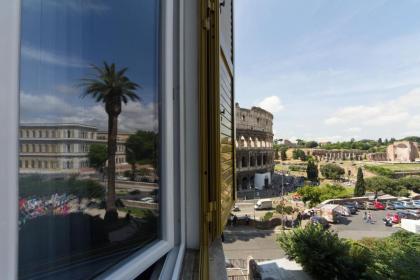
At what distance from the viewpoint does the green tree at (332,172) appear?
30.3 metres

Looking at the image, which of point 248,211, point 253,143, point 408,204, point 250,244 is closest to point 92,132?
point 250,244

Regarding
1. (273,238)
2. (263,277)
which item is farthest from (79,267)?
(273,238)

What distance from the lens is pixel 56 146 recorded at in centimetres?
47

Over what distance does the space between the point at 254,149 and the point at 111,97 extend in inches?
868

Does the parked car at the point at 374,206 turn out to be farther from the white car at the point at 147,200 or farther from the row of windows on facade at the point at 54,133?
the row of windows on facade at the point at 54,133

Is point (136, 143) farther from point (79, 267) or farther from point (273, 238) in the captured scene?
point (273, 238)

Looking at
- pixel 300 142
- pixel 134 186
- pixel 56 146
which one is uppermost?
pixel 300 142

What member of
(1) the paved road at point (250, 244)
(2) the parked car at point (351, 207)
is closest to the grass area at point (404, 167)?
(2) the parked car at point (351, 207)

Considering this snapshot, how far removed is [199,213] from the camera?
4.11 feet

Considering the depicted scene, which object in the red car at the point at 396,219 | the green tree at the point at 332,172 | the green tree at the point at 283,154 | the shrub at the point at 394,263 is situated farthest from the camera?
the green tree at the point at 283,154

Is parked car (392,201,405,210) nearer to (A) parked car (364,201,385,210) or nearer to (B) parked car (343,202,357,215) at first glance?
(A) parked car (364,201,385,210)

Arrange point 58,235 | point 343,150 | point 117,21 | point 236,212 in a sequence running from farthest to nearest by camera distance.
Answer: point 343,150
point 236,212
point 117,21
point 58,235

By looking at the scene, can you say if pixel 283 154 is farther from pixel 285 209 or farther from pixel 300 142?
pixel 285 209

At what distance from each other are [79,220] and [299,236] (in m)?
8.24
